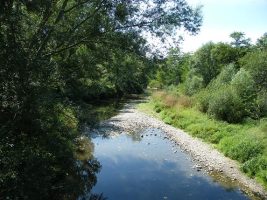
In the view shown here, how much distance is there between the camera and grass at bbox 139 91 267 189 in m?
18.8

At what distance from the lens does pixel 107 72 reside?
1831cm

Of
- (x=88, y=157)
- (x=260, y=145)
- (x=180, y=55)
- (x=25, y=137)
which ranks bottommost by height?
(x=88, y=157)

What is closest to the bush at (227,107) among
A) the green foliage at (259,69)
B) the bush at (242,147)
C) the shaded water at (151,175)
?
the green foliage at (259,69)

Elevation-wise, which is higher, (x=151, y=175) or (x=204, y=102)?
(x=204, y=102)

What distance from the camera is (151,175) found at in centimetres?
1908

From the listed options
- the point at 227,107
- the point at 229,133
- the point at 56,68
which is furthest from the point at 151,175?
the point at 227,107

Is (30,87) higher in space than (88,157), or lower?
higher

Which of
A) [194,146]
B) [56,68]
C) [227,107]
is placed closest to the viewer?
[56,68]

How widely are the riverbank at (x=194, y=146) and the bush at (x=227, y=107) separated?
341cm

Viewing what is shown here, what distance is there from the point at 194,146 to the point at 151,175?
6.94 metres

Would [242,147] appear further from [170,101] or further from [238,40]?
[238,40]

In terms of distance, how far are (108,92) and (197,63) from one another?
16.4 meters

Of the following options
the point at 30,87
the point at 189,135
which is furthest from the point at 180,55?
the point at 189,135

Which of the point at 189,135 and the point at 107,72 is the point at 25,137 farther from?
the point at 189,135
